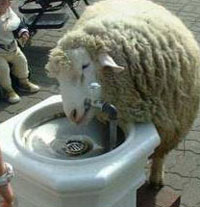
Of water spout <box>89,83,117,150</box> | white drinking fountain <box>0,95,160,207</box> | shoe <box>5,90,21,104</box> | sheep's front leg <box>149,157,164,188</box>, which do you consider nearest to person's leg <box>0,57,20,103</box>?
shoe <box>5,90,21,104</box>

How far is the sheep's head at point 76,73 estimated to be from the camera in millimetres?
2105

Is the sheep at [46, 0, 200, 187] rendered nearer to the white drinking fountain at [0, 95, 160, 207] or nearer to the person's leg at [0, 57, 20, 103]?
the white drinking fountain at [0, 95, 160, 207]

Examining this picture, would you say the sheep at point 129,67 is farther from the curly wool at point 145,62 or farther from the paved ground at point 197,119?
the paved ground at point 197,119

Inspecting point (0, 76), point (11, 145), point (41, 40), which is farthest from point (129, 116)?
point (41, 40)

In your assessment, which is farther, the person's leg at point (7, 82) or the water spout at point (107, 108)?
the person's leg at point (7, 82)

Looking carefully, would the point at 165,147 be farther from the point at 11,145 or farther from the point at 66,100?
the point at 11,145

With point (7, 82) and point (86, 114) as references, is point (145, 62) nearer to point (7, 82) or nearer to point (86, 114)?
point (86, 114)

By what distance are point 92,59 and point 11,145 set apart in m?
0.50

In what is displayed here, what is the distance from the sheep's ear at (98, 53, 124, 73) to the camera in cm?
205

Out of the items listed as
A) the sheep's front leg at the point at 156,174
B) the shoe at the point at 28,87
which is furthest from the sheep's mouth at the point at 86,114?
the shoe at the point at 28,87

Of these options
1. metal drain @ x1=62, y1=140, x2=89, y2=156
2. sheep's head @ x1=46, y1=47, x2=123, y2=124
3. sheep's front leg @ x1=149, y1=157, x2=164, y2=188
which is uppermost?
sheep's head @ x1=46, y1=47, x2=123, y2=124

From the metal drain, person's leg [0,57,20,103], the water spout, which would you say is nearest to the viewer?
the water spout

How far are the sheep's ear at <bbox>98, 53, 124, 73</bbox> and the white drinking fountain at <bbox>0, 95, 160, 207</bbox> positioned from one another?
0.91ft

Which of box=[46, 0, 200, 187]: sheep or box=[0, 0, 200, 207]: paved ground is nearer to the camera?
box=[46, 0, 200, 187]: sheep
